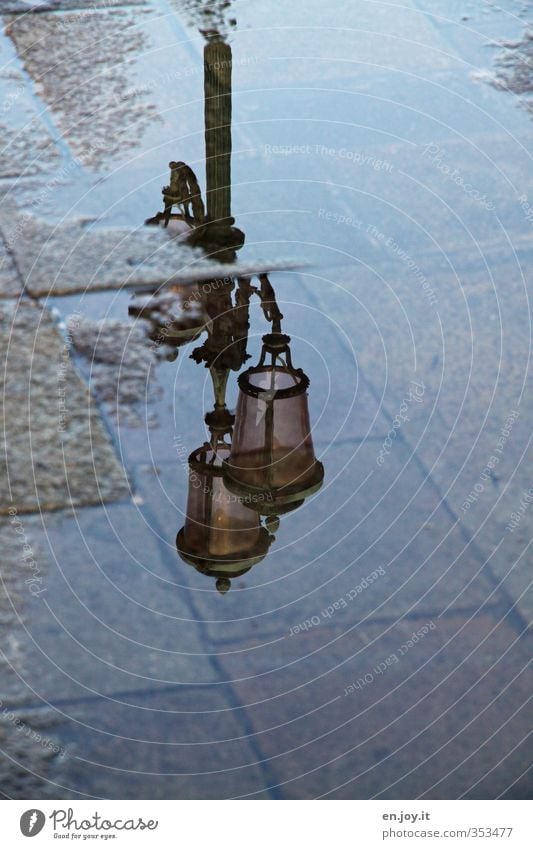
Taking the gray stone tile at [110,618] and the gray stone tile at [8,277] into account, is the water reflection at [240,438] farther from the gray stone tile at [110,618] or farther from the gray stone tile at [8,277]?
the gray stone tile at [8,277]

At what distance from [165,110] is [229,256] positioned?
129 cm

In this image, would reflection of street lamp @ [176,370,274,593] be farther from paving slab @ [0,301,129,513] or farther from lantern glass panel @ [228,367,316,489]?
paving slab @ [0,301,129,513]

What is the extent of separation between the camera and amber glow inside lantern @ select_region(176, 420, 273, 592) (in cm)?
331

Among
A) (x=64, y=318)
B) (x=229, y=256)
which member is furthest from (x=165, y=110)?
(x=64, y=318)

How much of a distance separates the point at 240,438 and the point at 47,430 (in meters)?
0.72

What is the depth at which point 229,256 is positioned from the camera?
180 inches

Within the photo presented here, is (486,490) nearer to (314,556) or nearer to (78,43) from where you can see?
(314,556)

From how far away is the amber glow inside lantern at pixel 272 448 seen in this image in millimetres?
3264

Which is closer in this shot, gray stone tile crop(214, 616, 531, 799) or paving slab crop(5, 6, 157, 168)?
gray stone tile crop(214, 616, 531, 799)

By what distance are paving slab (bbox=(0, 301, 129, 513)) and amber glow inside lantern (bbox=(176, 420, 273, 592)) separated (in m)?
0.26

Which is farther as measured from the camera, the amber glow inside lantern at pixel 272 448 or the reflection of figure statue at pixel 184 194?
the reflection of figure statue at pixel 184 194

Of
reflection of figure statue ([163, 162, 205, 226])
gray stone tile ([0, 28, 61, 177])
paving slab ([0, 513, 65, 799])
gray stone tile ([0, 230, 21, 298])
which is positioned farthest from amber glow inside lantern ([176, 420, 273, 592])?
gray stone tile ([0, 28, 61, 177])

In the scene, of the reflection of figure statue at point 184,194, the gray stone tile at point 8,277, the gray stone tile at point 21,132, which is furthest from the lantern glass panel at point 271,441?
the gray stone tile at point 21,132

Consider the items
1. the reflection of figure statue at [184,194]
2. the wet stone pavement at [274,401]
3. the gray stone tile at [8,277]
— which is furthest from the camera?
the reflection of figure statue at [184,194]
